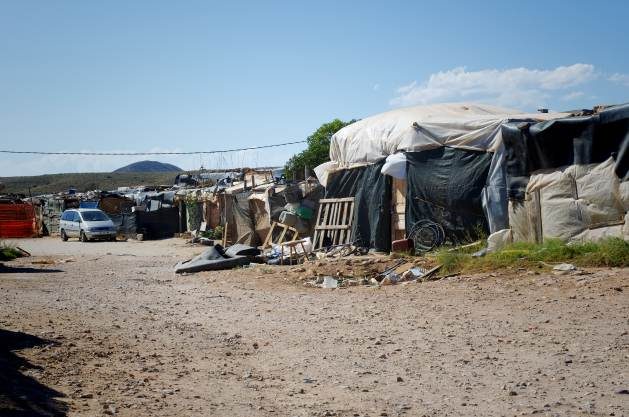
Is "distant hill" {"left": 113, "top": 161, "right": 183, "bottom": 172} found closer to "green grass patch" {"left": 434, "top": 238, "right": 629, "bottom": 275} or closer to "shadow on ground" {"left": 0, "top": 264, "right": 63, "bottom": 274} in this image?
"shadow on ground" {"left": 0, "top": 264, "right": 63, "bottom": 274}

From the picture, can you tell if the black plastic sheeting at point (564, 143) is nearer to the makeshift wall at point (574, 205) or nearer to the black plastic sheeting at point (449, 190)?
the makeshift wall at point (574, 205)

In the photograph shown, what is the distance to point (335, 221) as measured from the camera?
21.4 meters

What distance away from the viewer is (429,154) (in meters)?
18.2

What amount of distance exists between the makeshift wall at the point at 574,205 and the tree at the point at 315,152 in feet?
64.3

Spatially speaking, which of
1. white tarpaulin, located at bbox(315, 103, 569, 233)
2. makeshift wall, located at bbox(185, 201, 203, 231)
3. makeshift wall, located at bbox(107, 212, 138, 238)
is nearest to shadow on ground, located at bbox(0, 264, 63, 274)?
white tarpaulin, located at bbox(315, 103, 569, 233)

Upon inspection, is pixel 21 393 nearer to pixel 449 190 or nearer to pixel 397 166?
pixel 449 190

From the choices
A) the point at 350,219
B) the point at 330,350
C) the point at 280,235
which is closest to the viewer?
the point at 330,350

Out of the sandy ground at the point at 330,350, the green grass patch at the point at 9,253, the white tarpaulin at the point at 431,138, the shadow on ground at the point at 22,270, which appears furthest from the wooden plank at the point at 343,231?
the green grass patch at the point at 9,253

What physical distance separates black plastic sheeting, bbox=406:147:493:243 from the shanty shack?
2 cm

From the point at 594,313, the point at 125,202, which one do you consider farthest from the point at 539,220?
the point at 125,202

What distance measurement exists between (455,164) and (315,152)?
18.2 m

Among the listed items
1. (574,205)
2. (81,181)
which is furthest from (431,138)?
(81,181)

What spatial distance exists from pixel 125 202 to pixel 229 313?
115ft

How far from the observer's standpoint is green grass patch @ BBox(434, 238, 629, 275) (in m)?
12.6
